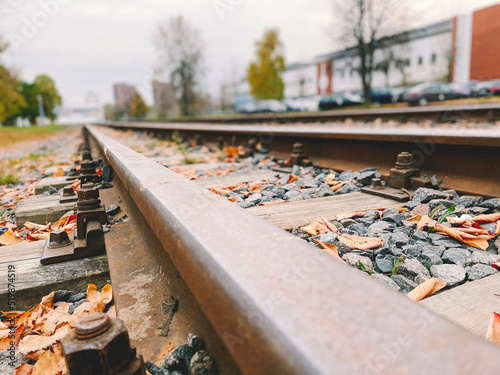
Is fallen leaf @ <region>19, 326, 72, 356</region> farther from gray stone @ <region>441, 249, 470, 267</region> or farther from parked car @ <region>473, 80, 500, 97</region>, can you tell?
parked car @ <region>473, 80, 500, 97</region>

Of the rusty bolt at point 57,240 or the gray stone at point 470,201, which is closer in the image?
the rusty bolt at point 57,240

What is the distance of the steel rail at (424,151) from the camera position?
2428 millimetres

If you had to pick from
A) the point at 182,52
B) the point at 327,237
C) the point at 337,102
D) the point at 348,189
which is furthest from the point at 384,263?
the point at 182,52

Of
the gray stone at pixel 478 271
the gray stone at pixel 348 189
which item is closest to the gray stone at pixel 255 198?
the gray stone at pixel 348 189

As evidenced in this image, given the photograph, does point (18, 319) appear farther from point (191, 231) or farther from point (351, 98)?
point (351, 98)

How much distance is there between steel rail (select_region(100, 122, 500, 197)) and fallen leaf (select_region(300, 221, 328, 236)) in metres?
1.13

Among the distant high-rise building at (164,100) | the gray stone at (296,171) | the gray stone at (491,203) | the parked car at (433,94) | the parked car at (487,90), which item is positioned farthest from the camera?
the distant high-rise building at (164,100)

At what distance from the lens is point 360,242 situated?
1770 mm

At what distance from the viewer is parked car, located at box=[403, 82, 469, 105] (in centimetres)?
2270

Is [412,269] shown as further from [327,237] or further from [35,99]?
[35,99]

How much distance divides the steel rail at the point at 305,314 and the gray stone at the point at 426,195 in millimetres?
1770

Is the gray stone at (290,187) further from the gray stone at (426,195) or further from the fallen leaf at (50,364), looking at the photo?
the fallen leaf at (50,364)

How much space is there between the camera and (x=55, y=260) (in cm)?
174

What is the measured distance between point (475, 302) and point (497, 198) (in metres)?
1.24
